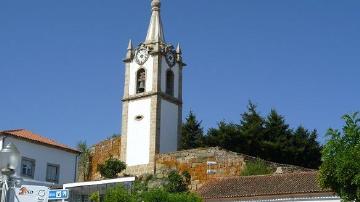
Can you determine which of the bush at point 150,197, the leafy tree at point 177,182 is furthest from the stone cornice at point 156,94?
Result: the bush at point 150,197

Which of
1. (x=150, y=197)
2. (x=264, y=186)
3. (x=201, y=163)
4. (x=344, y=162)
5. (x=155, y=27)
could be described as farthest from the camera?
(x=155, y=27)

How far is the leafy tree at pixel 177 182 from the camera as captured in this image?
3472 centimetres

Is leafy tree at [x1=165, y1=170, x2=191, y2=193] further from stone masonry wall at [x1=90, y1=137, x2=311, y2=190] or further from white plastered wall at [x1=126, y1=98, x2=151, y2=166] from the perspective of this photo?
white plastered wall at [x1=126, y1=98, x2=151, y2=166]

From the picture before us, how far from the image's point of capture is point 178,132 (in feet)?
135

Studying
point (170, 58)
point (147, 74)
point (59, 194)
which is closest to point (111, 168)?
point (147, 74)

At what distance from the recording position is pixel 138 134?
40.2 m

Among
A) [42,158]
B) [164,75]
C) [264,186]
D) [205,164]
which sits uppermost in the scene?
[164,75]

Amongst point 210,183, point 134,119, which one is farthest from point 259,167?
point 134,119

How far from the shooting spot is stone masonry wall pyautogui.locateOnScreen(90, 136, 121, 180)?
42469mm

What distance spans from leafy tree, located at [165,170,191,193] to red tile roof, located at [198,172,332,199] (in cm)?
333

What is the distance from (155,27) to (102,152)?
8926mm

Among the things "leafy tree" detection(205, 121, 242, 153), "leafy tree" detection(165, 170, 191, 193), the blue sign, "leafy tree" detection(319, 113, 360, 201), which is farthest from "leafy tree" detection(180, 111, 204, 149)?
the blue sign

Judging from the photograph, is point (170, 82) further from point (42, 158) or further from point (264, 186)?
point (264, 186)

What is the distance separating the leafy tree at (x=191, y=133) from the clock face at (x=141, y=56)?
23.5ft
